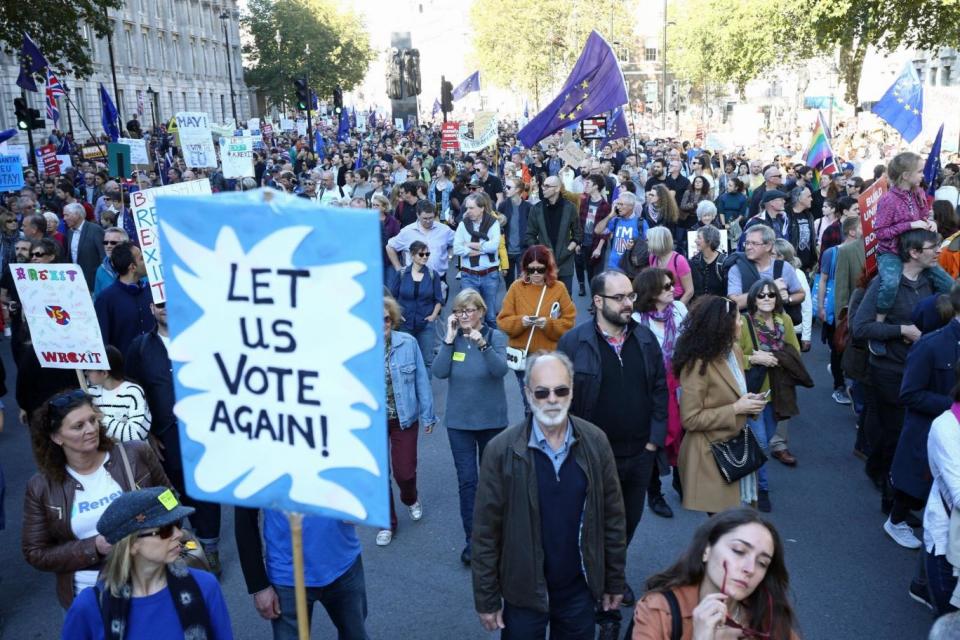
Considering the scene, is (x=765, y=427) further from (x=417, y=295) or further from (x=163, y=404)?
(x=163, y=404)

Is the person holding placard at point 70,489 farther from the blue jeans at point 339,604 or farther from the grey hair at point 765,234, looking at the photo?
the grey hair at point 765,234

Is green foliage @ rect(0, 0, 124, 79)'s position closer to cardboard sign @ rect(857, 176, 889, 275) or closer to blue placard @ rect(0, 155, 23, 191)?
blue placard @ rect(0, 155, 23, 191)

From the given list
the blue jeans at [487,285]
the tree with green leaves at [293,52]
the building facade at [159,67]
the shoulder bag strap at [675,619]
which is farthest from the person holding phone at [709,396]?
the tree with green leaves at [293,52]

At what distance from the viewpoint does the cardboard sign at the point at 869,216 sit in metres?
6.68

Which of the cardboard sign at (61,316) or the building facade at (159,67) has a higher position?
the building facade at (159,67)

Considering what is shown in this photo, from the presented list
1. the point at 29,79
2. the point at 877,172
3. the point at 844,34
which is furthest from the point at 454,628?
the point at 844,34

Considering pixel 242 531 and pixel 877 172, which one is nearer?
pixel 242 531

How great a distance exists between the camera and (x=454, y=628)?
4652mm

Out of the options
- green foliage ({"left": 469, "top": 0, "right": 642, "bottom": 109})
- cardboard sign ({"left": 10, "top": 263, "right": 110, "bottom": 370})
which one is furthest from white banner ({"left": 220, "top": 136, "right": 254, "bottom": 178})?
green foliage ({"left": 469, "top": 0, "right": 642, "bottom": 109})

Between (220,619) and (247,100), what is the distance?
86.2 m

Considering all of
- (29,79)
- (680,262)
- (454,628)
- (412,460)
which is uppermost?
(29,79)

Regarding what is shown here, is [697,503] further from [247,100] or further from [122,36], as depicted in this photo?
[247,100]

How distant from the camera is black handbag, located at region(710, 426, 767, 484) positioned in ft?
15.3

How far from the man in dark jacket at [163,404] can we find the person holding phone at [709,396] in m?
2.74
